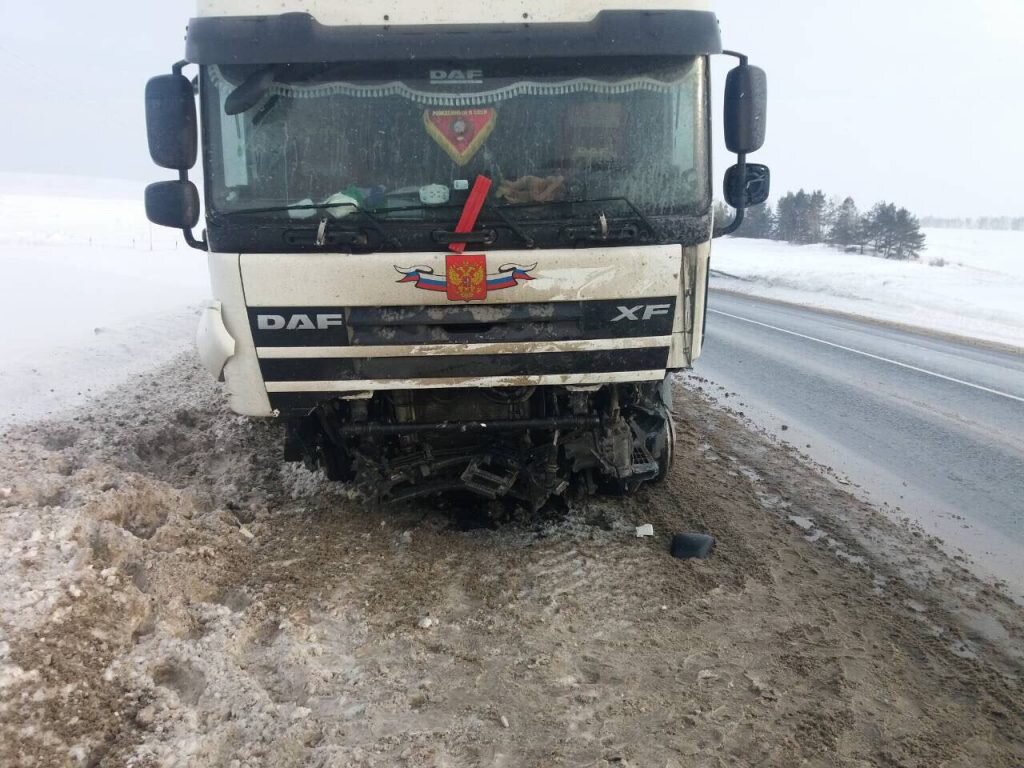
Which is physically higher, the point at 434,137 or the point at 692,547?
the point at 434,137

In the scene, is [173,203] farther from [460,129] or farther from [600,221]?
[600,221]

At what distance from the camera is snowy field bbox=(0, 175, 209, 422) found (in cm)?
813

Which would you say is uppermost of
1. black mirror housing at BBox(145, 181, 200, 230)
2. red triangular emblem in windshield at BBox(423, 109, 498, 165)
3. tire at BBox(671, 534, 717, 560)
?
red triangular emblem in windshield at BBox(423, 109, 498, 165)

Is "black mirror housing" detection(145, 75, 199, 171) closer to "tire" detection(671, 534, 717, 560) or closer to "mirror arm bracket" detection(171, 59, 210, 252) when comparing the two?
"mirror arm bracket" detection(171, 59, 210, 252)

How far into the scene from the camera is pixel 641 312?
417cm

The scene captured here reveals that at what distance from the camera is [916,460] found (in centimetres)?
707

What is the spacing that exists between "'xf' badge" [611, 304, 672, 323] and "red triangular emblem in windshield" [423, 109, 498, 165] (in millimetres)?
1181

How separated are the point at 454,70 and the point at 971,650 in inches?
159

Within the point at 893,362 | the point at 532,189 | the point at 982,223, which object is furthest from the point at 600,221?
the point at 982,223

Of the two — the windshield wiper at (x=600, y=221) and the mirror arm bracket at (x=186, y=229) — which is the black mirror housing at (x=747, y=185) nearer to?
the windshield wiper at (x=600, y=221)

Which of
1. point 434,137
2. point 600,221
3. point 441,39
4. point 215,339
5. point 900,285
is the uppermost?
point 441,39

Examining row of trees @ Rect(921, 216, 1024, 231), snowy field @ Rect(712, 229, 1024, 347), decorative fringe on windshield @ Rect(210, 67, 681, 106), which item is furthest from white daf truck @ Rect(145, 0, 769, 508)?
row of trees @ Rect(921, 216, 1024, 231)

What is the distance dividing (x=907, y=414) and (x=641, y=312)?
19.7 feet

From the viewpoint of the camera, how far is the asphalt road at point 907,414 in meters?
5.84
